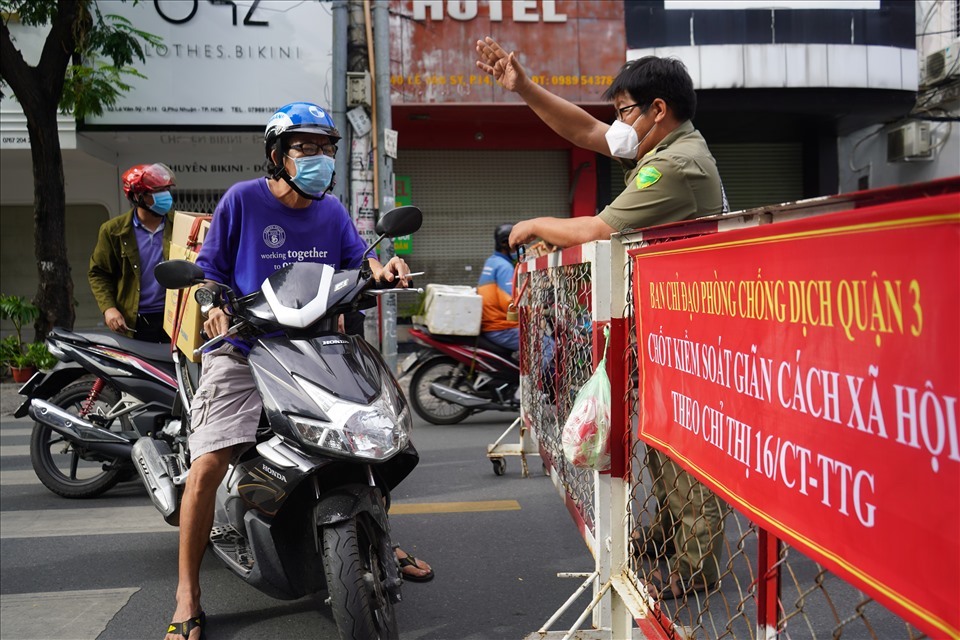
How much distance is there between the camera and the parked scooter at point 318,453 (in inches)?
102

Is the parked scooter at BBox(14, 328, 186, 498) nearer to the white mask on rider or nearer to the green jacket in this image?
the green jacket

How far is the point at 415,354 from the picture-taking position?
7211 millimetres

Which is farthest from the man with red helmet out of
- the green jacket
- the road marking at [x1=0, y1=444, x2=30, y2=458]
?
the road marking at [x1=0, y1=444, x2=30, y2=458]

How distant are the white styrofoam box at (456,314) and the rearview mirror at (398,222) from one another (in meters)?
3.75

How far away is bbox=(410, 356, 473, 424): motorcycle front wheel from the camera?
712cm

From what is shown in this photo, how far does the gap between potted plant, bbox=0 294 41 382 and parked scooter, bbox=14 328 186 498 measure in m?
5.39

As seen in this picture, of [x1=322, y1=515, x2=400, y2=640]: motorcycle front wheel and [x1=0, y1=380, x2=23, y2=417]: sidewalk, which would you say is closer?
[x1=322, y1=515, x2=400, y2=640]: motorcycle front wheel

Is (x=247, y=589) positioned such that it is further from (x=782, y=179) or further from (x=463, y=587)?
(x=782, y=179)

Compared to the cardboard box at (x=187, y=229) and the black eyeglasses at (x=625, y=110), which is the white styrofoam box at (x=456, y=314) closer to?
the cardboard box at (x=187, y=229)

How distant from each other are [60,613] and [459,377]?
13.4 ft

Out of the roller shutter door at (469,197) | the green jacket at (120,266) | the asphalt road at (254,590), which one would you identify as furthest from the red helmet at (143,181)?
the roller shutter door at (469,197)

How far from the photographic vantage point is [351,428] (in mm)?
2613

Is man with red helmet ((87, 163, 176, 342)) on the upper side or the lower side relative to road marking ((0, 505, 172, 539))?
upper

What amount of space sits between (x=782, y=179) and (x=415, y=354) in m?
9.87
